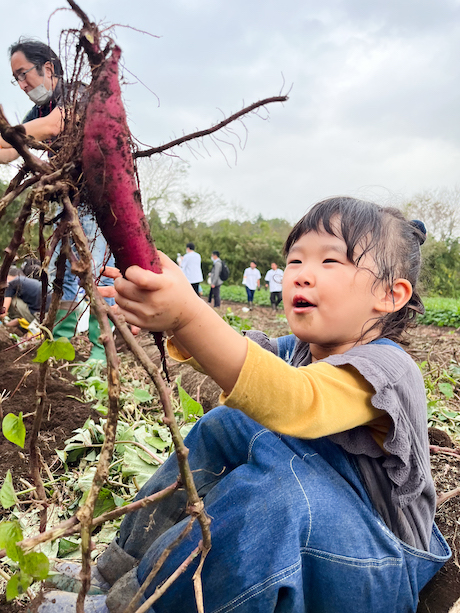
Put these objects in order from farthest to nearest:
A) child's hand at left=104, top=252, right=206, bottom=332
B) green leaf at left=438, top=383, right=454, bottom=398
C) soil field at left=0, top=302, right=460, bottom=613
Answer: green leaf at left=438, top=383, right=454, bottom=398
soil field at left=0, top=302, right=460, bottom=613
child's hand at left=104, top=252, right=206, bottom=332

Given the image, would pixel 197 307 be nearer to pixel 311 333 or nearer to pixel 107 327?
pixel 107 327

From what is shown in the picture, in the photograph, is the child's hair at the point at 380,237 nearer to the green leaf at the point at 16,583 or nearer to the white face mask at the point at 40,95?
the white face mask at the point at 40,95

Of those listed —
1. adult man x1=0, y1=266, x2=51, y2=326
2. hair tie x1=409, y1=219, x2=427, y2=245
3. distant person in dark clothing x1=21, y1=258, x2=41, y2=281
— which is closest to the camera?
distant person in dark clothing x1=21, y1=258, x2=41, y2=281

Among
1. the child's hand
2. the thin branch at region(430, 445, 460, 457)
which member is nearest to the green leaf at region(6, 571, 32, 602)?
the child's hand

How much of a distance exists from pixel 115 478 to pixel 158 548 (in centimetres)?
89

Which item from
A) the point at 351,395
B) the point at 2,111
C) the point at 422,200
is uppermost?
the point at 422,200

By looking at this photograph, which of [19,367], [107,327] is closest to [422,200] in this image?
[19,367]

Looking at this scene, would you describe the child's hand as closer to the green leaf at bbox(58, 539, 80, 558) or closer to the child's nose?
the child's nose

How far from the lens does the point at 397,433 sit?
1.05 meters

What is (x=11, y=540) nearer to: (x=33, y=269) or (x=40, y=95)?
(x=33, y=269)

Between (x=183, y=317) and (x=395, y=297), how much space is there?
698 mm

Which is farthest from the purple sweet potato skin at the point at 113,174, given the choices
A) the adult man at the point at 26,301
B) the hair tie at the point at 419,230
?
the adult man at the point at 26,301

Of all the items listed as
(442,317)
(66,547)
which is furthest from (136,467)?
(442,317)

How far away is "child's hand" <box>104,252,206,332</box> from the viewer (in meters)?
0.87
